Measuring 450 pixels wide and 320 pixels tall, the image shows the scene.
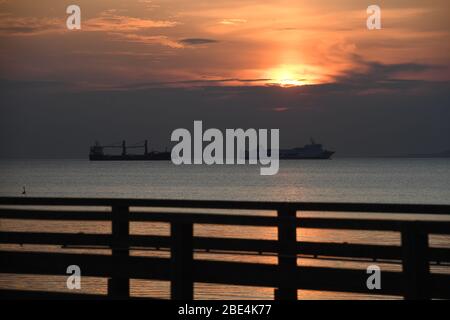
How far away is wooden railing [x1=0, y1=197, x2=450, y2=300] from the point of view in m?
Result: 7.07

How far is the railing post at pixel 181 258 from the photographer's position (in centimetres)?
768

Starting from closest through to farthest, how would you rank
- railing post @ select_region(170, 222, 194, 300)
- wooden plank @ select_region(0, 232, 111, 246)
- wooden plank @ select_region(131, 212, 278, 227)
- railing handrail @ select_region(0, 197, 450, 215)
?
1. railing post @ select_region(170, 222, 194, 300)
2. wooden plank @ select_region(131, 212, 278, 227)
3. railing handrail @ select_region(0, 197, 450, 215)
4. wooden plank @ select_region(0, 232, 111, 246)

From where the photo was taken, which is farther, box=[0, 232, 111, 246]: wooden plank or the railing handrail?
box=[0, 232, 111, 246]: wooden plank

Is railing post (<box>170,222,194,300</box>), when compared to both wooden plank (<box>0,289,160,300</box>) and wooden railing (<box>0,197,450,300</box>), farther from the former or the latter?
wooden plank (<box>0,289,160,300</box>)

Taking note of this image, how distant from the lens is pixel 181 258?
25.3 feet

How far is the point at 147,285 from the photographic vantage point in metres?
22.2

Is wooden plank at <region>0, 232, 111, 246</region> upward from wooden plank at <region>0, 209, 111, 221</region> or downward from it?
downward

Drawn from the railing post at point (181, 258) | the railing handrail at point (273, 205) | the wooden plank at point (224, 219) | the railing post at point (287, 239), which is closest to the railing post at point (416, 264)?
the railing post at point (287, 239)

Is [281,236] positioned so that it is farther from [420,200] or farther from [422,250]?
[420,200]

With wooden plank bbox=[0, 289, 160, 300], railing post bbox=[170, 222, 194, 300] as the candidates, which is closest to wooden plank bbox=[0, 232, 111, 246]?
wooden plank bbox=[0, 289, 160, 300]

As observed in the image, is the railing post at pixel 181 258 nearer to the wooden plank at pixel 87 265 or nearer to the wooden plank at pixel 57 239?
the wooden plank at pixel 87 265

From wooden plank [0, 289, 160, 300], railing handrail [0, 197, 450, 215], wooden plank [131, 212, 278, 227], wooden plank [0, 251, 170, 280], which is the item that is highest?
railing handrail [0, 197, 450, 215]

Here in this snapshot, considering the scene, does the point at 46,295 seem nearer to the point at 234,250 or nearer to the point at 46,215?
the point at 46,215
